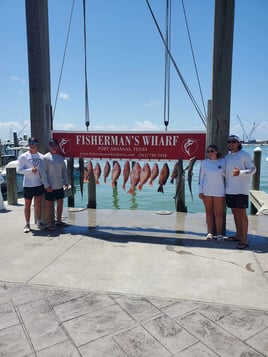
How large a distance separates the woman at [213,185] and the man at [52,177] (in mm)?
2529

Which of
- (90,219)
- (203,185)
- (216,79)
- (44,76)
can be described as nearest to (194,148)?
(203,185)

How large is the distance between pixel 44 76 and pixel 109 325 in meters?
4.64

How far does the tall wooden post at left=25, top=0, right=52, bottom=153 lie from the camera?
543 cm

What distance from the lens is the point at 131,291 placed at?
317 centimetres

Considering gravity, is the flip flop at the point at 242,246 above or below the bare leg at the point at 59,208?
below

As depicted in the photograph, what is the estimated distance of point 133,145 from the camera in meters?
5.71

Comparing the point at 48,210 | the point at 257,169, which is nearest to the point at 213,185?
the point at 48,210

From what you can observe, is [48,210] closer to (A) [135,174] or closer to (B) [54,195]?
(B) [54,195]

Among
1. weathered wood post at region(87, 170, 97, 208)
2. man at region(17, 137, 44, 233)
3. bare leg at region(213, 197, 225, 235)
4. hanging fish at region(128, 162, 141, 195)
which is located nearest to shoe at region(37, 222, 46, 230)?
man at region(17, 137, 44, 233)

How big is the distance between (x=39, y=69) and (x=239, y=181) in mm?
4060

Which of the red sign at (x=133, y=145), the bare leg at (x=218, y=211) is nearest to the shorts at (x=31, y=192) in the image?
the red sign at (x=133, y=145)

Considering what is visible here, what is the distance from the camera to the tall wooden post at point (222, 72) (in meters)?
4.79

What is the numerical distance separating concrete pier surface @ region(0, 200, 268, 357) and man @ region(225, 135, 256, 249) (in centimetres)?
→ 38

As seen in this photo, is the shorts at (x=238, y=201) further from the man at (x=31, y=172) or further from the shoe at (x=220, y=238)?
the man at (x=31, y=172)
